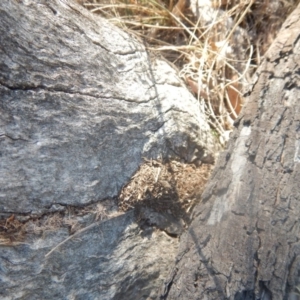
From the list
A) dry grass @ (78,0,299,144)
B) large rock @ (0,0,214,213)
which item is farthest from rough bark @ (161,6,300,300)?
dry grass @ (78,0,299,144)

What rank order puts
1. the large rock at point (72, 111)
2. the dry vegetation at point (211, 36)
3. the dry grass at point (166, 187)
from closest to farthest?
the large rock at point (72, 111) < the dry grass at point (166, 187) < the dry vegetation at point (211, 36)

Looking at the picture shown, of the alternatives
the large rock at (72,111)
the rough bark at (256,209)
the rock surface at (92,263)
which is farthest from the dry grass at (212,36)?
the rock surface at (92,263)

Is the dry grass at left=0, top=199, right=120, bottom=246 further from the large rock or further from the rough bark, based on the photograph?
the rough bark

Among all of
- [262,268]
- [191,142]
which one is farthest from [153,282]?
[191,142]

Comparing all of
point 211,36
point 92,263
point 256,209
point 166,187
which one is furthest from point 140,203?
point 211,36

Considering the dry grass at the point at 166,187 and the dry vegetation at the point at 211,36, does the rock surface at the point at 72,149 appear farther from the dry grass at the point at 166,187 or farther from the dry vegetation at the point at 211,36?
the dry vegetation at the point at 211,36
